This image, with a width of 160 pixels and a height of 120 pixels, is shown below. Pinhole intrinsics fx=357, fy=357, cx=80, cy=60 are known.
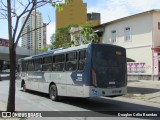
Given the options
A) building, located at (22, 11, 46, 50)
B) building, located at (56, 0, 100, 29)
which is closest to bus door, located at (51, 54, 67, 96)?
building, located at (22, 11, 46, 50)

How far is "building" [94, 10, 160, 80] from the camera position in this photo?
1270 inches

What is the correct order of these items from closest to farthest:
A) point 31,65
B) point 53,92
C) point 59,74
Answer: point 59,74 → point 53,92 → point 31,65

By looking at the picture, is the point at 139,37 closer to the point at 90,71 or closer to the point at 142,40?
the point at 142,40

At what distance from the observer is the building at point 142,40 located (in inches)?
1270

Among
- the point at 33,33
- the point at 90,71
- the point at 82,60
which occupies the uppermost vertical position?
the point at 33,33

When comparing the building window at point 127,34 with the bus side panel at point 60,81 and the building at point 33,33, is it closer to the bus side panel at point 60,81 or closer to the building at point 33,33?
the building at point 33,33

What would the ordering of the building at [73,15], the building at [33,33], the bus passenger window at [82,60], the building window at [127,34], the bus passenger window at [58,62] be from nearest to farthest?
1. the bus passenger window at [82,60]
2. the building at [33,33]
3. the bus passenger window at [58,62]
4. the building window at [127,34]
5. the building at [73,15]

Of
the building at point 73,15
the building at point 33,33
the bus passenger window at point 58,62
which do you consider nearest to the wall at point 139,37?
the building at point 33,33

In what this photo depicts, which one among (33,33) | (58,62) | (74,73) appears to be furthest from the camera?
(33,33)

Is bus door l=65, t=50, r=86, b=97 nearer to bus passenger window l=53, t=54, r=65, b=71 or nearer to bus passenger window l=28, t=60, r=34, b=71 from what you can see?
bus passenger window l=53, t=54, r=65, b=71

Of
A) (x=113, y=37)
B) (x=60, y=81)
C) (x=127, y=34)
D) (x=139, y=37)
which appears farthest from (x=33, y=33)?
(x=60, y=81)

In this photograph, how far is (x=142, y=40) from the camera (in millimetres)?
33844

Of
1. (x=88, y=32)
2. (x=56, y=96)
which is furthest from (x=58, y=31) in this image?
(x=56, y=96)

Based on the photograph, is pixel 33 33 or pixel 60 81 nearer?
pixel 60 81
